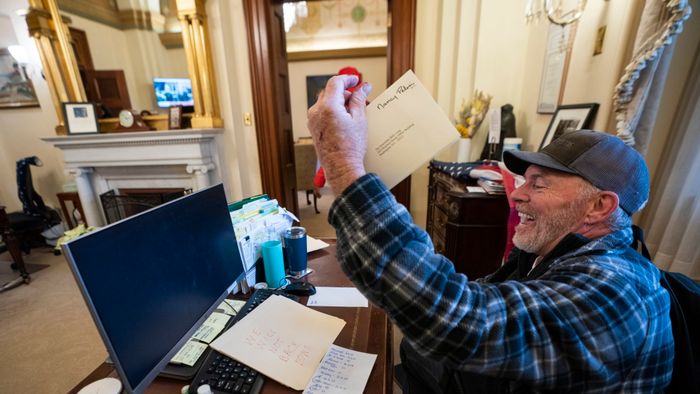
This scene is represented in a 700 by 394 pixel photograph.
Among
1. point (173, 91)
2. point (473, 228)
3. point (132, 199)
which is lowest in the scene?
point (132, 199)

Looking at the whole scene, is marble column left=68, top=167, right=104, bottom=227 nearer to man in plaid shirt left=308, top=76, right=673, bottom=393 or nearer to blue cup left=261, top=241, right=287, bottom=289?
blue cup left=261, top=241, right=287, bottom=289

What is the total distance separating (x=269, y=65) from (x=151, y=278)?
95.5 inches

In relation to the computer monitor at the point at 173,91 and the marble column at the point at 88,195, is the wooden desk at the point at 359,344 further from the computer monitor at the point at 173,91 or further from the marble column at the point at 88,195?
the marble column at the point at 88,195

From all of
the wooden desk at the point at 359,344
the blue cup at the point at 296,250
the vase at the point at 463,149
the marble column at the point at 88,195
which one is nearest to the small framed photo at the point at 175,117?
the marble column at the point at 88,195

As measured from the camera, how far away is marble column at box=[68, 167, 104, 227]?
2.77 m

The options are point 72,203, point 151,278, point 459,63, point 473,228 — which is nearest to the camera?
point 151,278

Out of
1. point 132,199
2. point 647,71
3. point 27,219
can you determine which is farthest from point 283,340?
point 27,219

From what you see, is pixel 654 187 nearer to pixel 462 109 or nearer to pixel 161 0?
pixel 462 109

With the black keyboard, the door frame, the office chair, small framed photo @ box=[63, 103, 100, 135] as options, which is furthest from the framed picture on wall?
the black keyboard

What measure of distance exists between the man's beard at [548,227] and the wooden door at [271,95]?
92.0 inches

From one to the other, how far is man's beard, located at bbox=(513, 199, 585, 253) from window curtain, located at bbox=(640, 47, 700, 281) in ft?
3.68

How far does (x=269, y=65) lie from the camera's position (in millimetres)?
2523

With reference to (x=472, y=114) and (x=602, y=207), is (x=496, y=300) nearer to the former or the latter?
(x=602, y=207)

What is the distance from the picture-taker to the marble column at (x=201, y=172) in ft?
8.49
